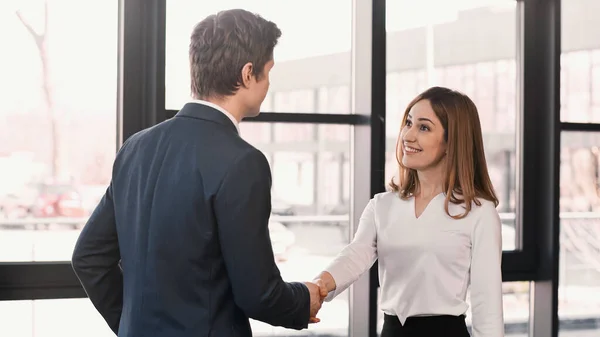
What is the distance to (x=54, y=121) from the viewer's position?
8.74 feet

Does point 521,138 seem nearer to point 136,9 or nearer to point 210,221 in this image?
point 136,9

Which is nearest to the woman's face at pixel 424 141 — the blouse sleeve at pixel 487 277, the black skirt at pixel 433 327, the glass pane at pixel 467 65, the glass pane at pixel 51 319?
the blouse sleeve at pixel 487 277

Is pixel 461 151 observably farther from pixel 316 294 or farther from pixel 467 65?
pixel 467 65

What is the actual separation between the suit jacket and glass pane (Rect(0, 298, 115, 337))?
114 cm

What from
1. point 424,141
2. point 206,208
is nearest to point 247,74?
point 206,208

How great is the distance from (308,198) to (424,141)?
86 centimetres

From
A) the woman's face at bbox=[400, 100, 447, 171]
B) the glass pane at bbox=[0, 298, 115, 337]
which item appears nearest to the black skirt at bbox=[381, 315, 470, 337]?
the woman's face at bbox=[400, 100, 447, 171]

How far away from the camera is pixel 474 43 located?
3221 millimetres

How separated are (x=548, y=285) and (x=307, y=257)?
1.08 m

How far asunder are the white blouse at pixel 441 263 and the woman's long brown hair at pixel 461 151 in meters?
0.04

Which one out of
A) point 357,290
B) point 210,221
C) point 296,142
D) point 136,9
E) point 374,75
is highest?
point 136,9

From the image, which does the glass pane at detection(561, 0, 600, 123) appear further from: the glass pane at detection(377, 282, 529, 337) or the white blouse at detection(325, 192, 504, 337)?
the white blouse at detection(325, 192, 504, 337)

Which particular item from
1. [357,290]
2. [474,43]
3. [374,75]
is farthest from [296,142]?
[474,43]

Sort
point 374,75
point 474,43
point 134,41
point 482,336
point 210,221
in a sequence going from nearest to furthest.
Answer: point 210,221, point 482,336, point 134,41, point 374,75, point 474,43
